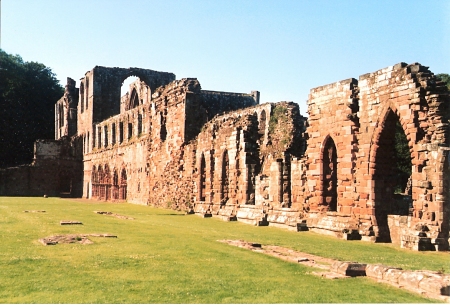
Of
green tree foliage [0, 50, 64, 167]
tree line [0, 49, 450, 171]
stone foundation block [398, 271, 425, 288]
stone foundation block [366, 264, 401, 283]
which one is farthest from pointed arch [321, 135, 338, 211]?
green tree foliage [0, 50, 64, 167]

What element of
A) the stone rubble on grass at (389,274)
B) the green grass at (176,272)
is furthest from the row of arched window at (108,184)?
the stone rubble on grass at (389,274)

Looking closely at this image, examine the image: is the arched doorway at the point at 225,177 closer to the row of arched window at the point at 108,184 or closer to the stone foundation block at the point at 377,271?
the stone foundation block at the point at 377,271

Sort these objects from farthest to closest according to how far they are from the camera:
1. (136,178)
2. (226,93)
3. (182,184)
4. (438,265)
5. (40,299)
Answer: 1. (226,93)
2. (136,178)
3. (182,184)
4. (438,265)
5. (40,299)

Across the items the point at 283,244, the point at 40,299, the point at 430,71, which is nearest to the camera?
the point at 40,299

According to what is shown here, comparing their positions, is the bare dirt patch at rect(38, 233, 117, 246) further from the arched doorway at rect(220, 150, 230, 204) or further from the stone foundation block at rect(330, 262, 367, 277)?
the arched doorway at rect(220, 150, 230, 204)

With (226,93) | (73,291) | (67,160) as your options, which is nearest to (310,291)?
(73,291)

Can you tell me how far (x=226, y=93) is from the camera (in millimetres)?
37188

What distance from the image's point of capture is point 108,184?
36250 millimetres

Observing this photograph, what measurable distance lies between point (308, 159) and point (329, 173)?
0.77 metres

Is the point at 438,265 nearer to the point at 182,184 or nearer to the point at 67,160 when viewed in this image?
the point at 182,184

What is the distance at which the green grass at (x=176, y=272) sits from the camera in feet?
19.1

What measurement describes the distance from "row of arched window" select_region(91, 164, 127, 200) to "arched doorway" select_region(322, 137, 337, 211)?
2008 cm

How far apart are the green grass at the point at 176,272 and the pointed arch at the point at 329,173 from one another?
3503mm

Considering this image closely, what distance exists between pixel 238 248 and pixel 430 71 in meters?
5.99
